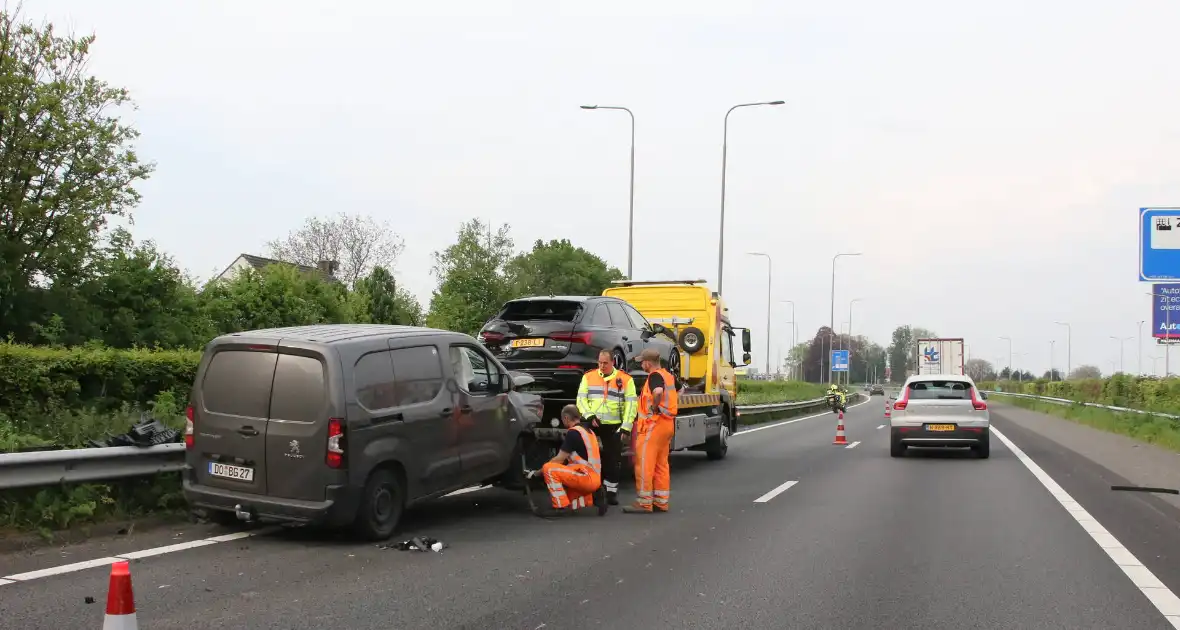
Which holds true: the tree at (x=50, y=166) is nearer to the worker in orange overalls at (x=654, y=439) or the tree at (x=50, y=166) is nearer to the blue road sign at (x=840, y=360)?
the worker in orange overalls at (x=654, y=439)

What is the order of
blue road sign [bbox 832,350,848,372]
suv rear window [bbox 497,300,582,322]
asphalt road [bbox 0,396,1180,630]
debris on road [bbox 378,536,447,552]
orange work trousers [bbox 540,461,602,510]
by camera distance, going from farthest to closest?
blue road sign [bbox 832,350,848,372], suv rear window [bbox 497,300,582,322], orange work trousers [bbox 540,461,602,510], debris on road [bbox 378,536,447,552], asphalt road [bbox 0,396,1180,630]

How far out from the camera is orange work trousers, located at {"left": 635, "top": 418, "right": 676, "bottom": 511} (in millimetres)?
10664

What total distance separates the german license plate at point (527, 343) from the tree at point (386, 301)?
3485 cm

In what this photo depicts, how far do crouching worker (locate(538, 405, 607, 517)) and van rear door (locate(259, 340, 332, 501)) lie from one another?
2841 millimetres

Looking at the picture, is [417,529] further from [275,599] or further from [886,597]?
[886,597]

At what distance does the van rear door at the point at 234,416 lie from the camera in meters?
8.00

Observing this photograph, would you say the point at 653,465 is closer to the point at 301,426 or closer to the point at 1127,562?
the point at 301,426

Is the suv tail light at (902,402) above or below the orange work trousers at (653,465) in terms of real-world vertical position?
above

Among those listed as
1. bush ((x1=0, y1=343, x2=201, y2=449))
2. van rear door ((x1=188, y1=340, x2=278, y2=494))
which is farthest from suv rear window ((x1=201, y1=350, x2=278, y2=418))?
bush ((x1=0, y1=343, x2=201, y2=449))

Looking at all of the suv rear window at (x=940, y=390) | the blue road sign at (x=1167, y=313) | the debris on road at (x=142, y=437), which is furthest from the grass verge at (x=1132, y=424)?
the debris on road at (x=142, y=437)

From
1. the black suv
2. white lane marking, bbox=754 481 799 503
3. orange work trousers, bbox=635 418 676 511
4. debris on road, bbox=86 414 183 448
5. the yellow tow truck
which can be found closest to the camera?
debris on road, bbox=86 414 183 448

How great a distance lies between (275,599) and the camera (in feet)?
20.2

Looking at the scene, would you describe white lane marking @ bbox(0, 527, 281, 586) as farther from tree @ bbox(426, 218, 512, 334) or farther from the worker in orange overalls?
tree @ bbox(426, 218, 512, 334)

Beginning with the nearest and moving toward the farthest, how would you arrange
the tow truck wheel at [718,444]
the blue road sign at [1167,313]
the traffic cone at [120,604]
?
the traffic cone at [120,604]
the tow truck wheel at [718,444]
the blue road sign at [1167,313]
